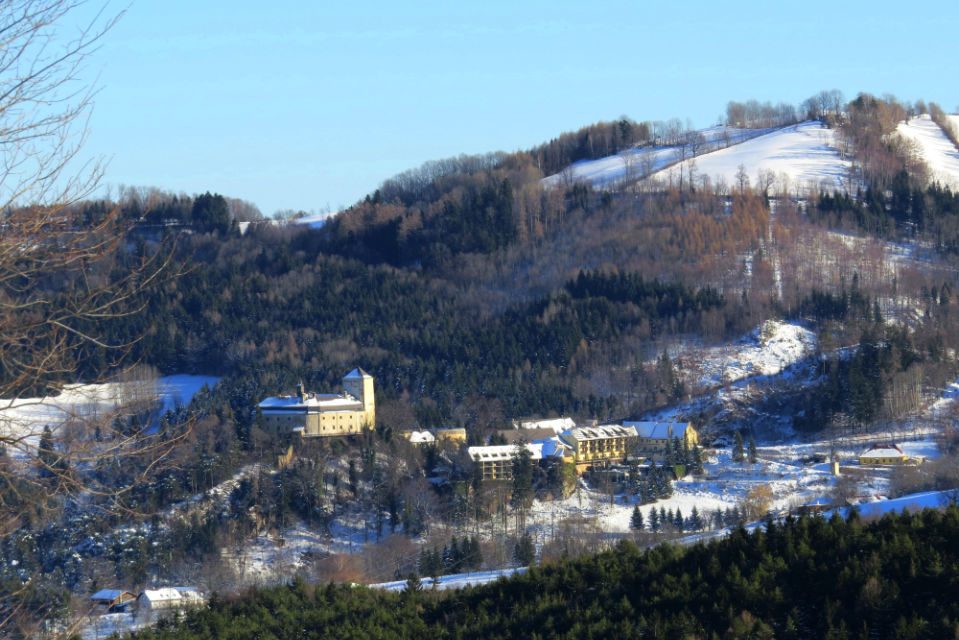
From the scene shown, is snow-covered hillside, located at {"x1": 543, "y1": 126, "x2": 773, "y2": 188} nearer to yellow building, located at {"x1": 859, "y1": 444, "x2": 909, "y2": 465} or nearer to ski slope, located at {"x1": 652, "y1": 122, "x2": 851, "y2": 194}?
ski slope, located at {"x1": 652, "y1": 122, "x2": 851, "y2": 194}

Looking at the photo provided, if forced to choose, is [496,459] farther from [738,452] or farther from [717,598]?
[717,598]

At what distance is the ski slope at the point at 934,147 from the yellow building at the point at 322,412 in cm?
5046

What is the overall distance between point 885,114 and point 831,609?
96.7 m

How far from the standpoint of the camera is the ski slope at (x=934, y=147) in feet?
319

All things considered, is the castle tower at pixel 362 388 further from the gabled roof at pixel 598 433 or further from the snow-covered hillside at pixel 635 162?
the snow-covered hillside at pixel 635 162

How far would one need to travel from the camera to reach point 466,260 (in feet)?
284

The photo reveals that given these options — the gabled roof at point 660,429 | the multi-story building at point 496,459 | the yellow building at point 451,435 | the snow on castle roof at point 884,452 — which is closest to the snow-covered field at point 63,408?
the multi-story building at point 496,459

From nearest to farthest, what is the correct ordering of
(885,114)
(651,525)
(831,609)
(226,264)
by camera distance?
(831,609), (651,525), (226,264), (885,114)

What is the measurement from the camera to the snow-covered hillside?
98.1 m

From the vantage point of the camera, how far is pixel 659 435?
5628 cm

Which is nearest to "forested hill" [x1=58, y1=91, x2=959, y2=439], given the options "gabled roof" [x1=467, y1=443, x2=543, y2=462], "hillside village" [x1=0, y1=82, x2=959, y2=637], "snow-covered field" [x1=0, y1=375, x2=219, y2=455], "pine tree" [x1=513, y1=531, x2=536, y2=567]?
"hillside village" [x1=0, y1=82, x2=959, y2=637]

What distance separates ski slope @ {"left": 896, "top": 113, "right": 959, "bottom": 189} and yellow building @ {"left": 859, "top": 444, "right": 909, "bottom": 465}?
154 feet

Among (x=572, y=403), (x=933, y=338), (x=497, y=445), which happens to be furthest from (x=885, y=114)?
(x=497, y=445)

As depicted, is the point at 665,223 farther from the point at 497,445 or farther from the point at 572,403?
the point at 497,445
